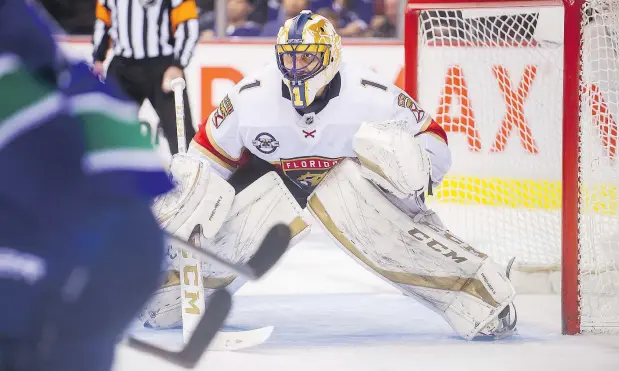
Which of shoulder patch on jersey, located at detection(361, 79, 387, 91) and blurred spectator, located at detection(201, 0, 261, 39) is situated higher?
blurred spectator, located at detection(201, 0, 261, 39)

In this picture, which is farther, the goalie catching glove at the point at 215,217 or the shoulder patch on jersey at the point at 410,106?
the shoulder patch on jersey at the point at 410,106

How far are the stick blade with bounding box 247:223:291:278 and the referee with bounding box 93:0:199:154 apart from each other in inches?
174

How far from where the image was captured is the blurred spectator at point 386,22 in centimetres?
611

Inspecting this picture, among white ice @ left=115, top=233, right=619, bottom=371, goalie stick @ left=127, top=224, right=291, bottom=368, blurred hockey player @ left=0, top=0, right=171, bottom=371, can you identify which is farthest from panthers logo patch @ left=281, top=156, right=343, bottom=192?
blurred hockey player @ left=0, top=0, right=171, bottom=371

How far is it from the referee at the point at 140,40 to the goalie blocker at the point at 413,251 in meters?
2.69

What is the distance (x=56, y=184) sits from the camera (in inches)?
30.4

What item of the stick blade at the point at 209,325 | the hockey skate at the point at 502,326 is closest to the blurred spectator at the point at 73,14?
the hockey skate at the point at 502,326

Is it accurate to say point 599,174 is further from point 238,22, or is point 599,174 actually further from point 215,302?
point 238,22

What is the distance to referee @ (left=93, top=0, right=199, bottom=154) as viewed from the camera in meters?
5.45

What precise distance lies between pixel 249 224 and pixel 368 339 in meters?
0.47

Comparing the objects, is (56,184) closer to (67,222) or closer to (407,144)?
(67,222)

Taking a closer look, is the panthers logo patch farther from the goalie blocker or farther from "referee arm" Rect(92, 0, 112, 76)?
"referee arm" Rect(92, 0, 112, 76)

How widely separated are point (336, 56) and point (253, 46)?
312 cm

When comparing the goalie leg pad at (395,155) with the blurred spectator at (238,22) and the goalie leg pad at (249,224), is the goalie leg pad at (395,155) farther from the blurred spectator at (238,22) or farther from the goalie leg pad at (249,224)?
the blurred spectator at (238,22)
